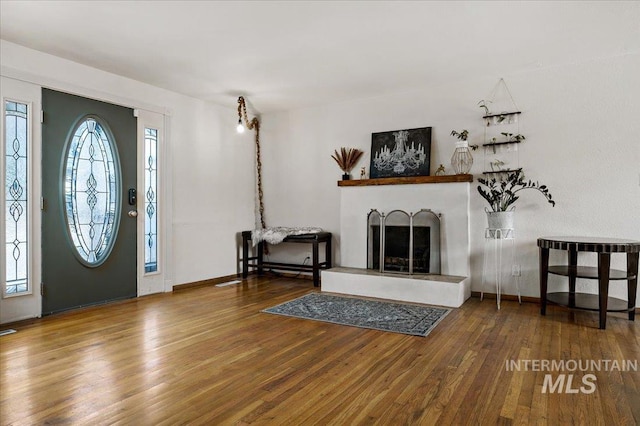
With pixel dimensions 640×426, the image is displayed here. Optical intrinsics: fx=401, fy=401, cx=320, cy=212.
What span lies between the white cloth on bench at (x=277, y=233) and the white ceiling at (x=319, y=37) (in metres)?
1.92

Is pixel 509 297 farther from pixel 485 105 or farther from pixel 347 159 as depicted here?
pixel 347 159

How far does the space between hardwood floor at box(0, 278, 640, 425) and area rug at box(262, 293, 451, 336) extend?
14cm

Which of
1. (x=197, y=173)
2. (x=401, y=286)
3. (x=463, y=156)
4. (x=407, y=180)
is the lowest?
(x=401, y=286)

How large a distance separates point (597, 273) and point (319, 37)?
127 inches

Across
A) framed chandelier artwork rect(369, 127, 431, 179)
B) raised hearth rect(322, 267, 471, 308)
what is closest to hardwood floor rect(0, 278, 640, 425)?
raised hearth rect(322, 267, 471, 308)

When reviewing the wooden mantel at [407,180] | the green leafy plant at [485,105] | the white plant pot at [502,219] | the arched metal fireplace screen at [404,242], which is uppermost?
the green leafy plant at [485,105]

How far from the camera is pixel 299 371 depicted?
247 cm

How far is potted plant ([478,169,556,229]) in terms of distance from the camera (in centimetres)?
402

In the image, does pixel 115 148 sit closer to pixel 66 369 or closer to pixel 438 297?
pixel 66 369

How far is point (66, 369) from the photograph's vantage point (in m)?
2.51

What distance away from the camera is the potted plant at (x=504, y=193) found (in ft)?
13.2

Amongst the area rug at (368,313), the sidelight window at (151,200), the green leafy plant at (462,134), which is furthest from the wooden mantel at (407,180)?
the sidelight window at (151,200)

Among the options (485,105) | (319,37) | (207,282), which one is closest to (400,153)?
(485,105)

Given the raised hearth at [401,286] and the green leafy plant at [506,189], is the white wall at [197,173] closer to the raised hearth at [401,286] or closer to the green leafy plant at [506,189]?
the raised hearth at [401,286]
